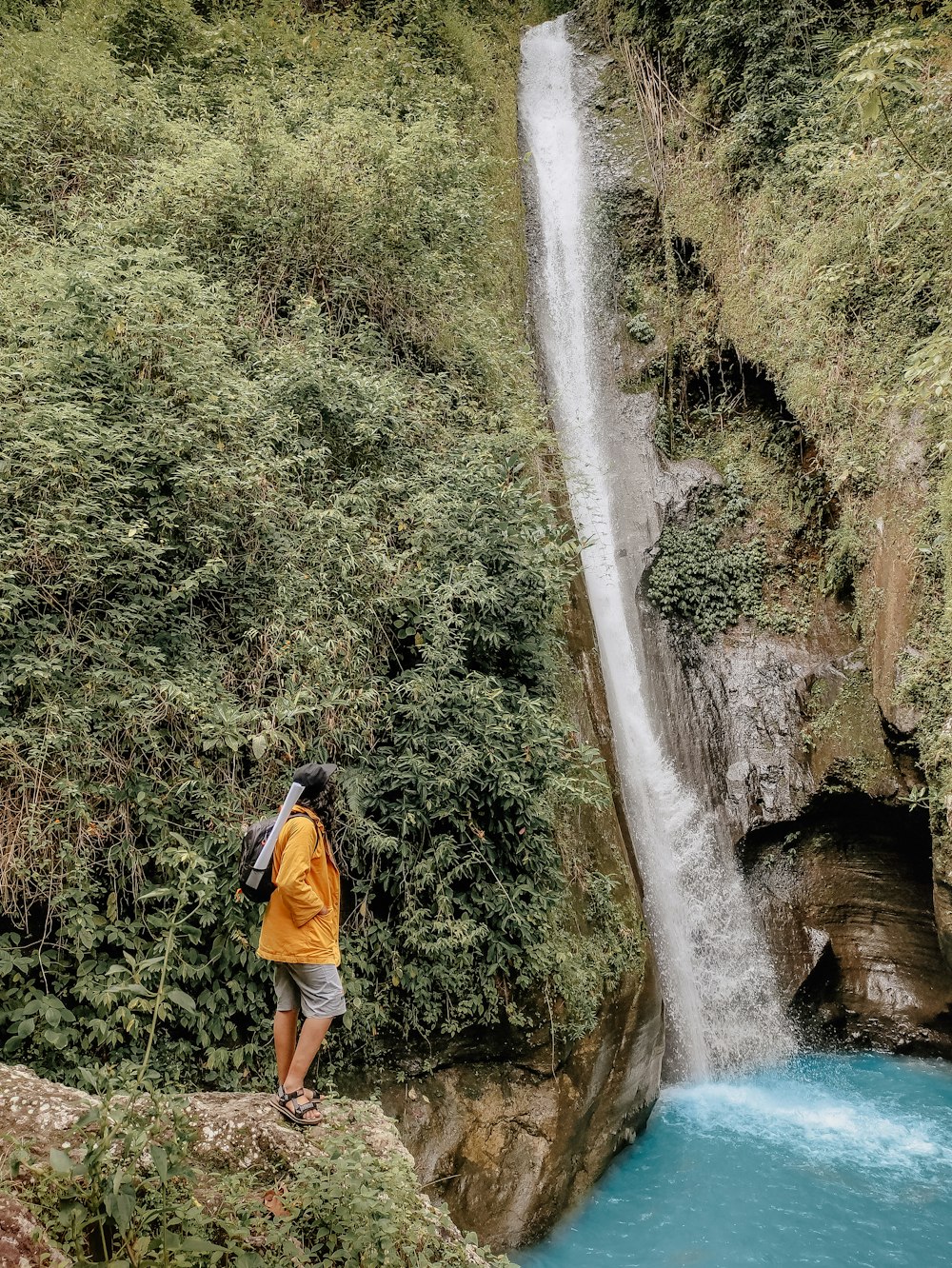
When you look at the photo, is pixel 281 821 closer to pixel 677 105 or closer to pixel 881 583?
pixel 881 583

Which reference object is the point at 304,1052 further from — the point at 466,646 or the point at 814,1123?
the point at 814,1123

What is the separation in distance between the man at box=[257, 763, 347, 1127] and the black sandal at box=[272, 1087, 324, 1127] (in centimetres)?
1

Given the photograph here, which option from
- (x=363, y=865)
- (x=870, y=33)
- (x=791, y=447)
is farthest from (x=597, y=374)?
(x=363, y=865)

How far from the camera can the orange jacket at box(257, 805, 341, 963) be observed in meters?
3.70

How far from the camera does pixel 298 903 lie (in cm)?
373

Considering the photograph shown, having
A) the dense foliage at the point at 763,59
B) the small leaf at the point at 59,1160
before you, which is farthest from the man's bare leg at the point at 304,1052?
the dense foliage at the point at 763,59

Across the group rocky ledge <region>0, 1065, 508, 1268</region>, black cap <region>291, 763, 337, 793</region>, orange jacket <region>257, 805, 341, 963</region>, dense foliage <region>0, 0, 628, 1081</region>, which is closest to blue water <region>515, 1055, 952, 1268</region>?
dense foliage <region>0, 0, 628, 1081</region>

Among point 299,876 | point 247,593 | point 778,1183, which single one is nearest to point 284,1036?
point 299,876

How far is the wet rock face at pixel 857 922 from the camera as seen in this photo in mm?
8875

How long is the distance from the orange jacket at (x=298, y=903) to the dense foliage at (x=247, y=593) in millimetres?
440

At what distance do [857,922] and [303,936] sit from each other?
7.68 metres

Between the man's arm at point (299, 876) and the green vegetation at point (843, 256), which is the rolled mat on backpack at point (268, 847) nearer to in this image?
the man's arm at point (299, 876)

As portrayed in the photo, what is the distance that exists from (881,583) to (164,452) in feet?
23.5

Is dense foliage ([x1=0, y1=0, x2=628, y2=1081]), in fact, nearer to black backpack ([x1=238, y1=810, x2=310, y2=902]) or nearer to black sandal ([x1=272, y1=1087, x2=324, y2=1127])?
black backpack ([x1=238, y1=810, x2=310, y2=902])
